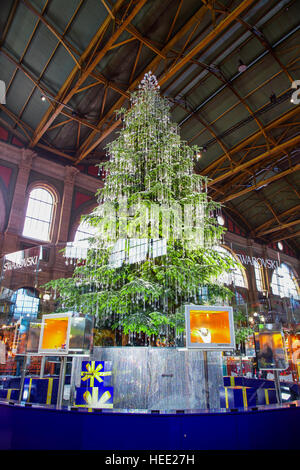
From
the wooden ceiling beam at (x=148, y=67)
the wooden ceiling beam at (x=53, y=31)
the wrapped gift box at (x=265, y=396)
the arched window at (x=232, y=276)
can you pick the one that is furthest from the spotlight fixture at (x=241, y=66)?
the wrapped gift box at (x=265, y=396)

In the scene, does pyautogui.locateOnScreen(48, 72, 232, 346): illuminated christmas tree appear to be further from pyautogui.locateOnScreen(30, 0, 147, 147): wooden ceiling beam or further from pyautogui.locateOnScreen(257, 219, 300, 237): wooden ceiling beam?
pyautogui.locateOnScreen(257, 219, 300, 237): wooden ceiling beam

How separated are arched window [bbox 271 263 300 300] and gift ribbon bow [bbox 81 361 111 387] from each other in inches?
133

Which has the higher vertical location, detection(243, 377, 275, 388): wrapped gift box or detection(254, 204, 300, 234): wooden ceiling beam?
detection(254, 204, 300, 234): wooden ceiling beam

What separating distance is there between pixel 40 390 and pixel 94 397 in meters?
2.59

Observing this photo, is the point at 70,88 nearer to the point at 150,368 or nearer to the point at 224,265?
the point at 224,265

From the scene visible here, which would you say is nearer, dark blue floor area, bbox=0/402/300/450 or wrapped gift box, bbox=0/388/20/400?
dark blue floor area, bbox=0/402/300/450

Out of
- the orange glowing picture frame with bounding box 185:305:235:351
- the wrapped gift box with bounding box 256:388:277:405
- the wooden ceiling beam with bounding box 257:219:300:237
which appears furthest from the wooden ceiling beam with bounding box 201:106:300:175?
the orange glowing picture frame with bounding box 185:305:235:351

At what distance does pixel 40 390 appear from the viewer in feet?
18.9

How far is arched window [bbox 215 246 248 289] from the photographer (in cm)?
590

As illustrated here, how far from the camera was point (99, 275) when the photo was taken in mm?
5781

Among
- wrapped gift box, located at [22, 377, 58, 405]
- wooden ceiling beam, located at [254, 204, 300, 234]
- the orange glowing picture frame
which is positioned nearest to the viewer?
the orange glowing picture frame

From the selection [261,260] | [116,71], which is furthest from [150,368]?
[116,71]

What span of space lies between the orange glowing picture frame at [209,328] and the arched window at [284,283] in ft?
7.86
